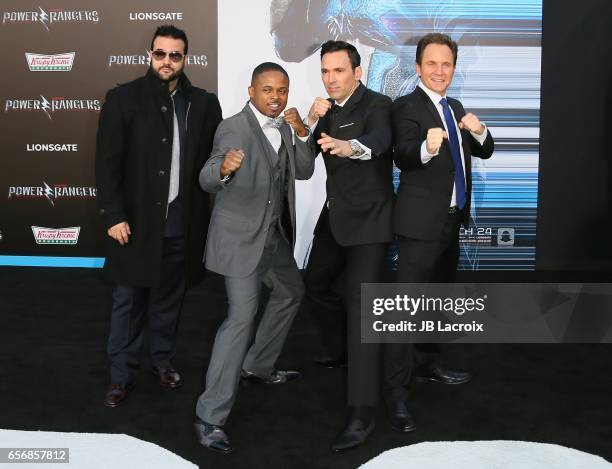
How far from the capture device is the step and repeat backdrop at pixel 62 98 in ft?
20.2

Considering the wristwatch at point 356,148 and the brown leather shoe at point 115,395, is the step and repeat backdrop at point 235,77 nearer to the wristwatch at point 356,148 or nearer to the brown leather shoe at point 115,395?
the brown leather shoe at point 115,395

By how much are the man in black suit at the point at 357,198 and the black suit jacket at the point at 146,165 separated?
62cm

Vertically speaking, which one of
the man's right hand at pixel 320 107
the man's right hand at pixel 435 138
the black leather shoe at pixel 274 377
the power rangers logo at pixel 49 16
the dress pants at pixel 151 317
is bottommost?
the black leather shoe at pixel 274 377

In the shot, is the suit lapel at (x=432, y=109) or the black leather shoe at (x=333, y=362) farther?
the black leather shoe at (x=333, y=362)

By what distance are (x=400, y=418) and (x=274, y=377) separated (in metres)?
0.78

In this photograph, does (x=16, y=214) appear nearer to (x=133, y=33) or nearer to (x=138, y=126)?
(x=133, y=33)

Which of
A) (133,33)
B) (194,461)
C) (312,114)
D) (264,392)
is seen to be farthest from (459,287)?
(133,33)

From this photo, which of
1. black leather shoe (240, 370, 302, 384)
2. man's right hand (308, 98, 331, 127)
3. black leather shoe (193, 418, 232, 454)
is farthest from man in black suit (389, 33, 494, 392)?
black leather shoe (193, 418, 232, 454)

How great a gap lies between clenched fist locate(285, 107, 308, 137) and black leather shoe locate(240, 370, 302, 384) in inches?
50.9

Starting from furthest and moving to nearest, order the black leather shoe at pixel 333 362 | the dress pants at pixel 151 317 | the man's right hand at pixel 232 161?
1. the black leather shoe at pixel 333 362
2. the dress pants at pixel 151 317
3. the man's right hand at pixel 232 161

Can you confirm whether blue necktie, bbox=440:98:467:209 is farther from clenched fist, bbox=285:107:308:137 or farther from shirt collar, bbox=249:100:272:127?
shirt collar, bbox=249:100:272:127

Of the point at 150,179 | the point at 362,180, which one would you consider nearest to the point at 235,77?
the point at 150,179

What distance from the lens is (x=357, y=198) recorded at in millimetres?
2936

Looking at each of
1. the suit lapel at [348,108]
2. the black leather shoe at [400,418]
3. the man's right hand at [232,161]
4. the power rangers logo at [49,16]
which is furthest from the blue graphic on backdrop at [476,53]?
the man's right hand at [232,161]
